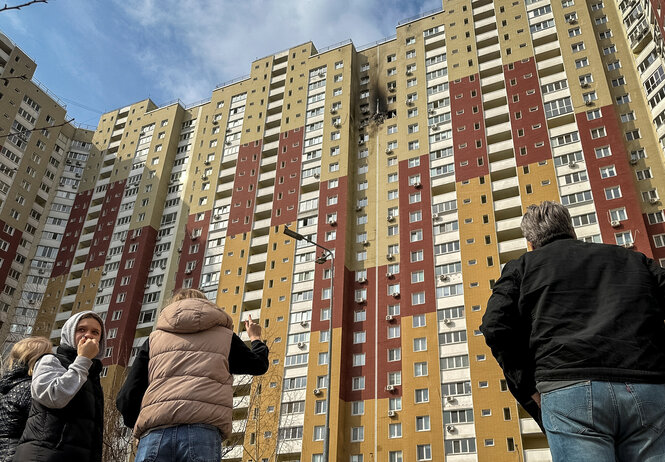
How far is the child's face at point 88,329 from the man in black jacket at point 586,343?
428 cm

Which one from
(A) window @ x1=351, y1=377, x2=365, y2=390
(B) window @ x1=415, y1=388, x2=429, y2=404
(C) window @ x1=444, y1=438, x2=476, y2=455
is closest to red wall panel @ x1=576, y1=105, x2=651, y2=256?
(B) window @ x1=415, y1=388, x2=429, y2=404

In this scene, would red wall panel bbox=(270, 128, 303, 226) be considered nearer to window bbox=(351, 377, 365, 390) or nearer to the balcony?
window bbox=(351, 377, 365, 390)

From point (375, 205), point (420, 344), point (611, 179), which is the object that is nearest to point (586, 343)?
point (420, 344)

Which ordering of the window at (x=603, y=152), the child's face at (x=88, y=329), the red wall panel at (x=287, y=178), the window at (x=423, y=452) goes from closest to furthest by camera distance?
the child's face at (x=88, y=329) → the window at (x=423, y=452) → the window at (x=603, y=152) → the red wall panel at (x=287, y=178)

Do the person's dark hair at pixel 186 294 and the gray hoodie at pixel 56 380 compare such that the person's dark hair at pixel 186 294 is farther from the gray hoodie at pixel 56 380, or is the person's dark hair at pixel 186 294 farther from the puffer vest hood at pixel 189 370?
the gray hoodie at pixel 56 380

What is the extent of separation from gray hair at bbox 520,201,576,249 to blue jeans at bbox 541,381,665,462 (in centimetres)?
125

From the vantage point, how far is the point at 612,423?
327 cm

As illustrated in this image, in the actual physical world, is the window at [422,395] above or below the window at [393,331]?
below

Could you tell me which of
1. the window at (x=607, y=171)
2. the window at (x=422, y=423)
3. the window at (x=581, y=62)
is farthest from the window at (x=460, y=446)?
the window at (x=581, y=62)

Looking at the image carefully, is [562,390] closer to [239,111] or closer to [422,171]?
[422,171]

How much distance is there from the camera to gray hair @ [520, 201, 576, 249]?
14.0 feet

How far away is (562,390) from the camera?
3469 mm

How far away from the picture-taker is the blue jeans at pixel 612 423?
3207mm

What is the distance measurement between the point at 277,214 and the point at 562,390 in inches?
2399
